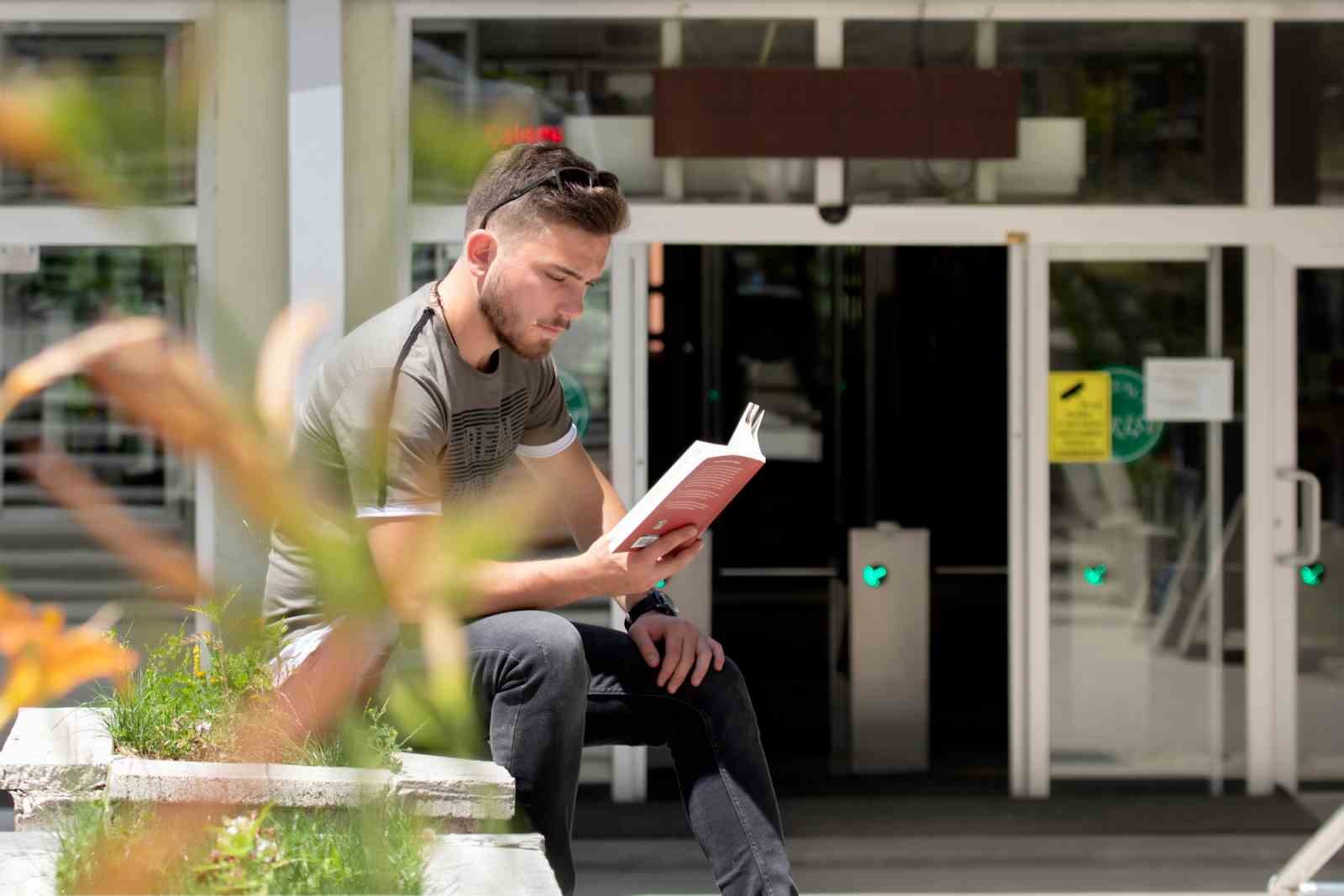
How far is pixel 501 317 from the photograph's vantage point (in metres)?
1.74

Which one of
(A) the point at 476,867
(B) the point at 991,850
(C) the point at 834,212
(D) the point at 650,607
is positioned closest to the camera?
(A) the point at 476,867

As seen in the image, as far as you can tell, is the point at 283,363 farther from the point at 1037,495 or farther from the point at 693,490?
the point at 1037,495

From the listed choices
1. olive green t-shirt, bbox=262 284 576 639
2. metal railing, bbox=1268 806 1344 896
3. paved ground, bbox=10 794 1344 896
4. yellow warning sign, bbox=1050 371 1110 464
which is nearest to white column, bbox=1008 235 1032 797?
yellow warning sign, bbox=1050 371 1110 464

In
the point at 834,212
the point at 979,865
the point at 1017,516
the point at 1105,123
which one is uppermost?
the point at 1105,123

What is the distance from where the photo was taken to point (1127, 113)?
5469 millimetres

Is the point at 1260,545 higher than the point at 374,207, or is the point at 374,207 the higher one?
the point at 374,207

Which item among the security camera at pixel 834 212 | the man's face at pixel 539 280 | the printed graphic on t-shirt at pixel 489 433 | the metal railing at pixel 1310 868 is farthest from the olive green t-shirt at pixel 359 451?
the security camera at pixel 834 212

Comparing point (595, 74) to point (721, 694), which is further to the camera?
point (595, 74)

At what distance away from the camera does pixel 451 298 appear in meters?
1.92

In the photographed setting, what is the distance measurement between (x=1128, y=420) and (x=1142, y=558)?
0.48m

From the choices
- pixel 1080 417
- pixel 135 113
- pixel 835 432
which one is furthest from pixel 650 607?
pixel 835 432

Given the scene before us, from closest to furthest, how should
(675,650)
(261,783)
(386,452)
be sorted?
(386,452) < (261,783) < (675,650)

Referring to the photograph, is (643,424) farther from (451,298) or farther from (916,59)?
(451,298)

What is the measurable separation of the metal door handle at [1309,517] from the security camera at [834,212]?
172 cm
